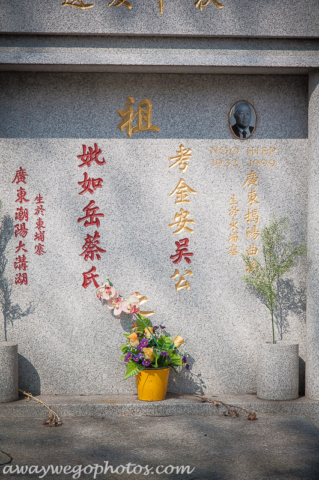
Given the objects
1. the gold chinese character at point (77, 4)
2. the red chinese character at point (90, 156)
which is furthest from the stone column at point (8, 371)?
the gold chinese character at point (77, 4)

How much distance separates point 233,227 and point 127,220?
96 centimetres

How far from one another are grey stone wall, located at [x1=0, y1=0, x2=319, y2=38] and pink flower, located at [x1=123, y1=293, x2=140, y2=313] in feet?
7.30

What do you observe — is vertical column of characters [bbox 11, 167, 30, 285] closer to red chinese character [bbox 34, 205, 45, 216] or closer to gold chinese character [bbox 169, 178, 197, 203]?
red chinese character [bbox 34, 205, 45, 216]

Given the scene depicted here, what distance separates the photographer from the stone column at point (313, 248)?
14.3 ft

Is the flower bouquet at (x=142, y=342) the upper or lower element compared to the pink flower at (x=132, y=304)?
lower

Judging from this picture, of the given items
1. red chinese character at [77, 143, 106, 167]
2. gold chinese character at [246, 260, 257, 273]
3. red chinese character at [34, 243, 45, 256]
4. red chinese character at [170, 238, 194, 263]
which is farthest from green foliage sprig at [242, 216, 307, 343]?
red chinese character at [34, 243, 45, 256]

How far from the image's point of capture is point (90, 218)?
182 inches

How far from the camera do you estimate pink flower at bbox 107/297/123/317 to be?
445 centimetres

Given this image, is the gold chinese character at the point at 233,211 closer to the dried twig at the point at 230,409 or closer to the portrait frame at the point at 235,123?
the portrait frame at the point at 235,123

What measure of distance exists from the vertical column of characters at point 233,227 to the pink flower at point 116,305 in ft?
3.54

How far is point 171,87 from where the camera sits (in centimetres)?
461

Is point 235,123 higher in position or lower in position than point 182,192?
higher

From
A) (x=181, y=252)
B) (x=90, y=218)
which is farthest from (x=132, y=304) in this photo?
(x=90, y=218)

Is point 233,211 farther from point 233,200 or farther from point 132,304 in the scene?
point 132,304
